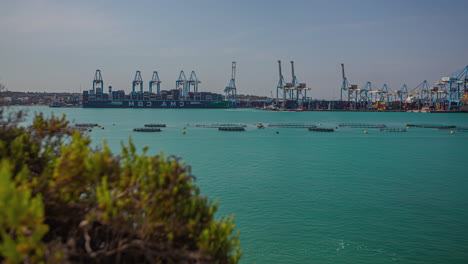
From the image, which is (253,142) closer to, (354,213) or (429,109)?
(354,213)

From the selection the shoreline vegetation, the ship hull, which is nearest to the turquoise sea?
the shoreline vegetation

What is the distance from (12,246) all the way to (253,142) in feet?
156

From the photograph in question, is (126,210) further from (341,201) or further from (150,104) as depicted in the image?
(150,104)

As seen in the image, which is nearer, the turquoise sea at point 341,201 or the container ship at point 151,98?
the turquoise sea at point 341,201

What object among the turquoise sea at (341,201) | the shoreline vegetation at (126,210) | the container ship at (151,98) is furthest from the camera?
the container ship at (151,98)

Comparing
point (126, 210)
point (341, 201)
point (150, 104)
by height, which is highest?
point (150, 104)

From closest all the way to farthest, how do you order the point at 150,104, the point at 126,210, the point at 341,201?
the point at 126,210 → the point at 341,201 → the point at 150,104

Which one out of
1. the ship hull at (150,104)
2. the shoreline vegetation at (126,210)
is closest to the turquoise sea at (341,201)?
the shoreline vegetation at (126,210)

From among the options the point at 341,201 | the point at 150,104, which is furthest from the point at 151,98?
the point at 341,201

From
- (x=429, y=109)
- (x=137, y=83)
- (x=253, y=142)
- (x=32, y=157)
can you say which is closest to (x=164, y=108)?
(x=137, y=83)

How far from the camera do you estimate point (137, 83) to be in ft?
596

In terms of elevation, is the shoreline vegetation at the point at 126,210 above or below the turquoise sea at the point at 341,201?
above

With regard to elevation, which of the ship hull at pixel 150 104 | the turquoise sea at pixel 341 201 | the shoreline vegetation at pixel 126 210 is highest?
the ship hull at pixel 150 104

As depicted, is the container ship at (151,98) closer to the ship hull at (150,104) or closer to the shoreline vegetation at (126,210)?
the ship hull at (150,104)
